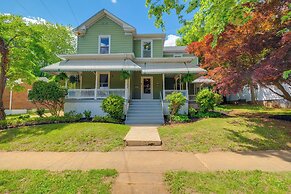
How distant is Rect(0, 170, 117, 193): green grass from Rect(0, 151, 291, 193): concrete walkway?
349 mm

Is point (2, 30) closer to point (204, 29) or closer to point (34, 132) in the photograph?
point (34, 132)

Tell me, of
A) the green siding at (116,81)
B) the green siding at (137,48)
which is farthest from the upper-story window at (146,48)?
the green siding at (116,81)

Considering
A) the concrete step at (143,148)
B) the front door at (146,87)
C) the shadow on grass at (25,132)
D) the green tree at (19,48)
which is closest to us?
the concrete step at (143,148)

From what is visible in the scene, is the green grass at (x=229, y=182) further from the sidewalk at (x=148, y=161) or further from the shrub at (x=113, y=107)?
the shrub at (x=113, y=107)

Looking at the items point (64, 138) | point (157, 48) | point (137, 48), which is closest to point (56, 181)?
point (64, 138)

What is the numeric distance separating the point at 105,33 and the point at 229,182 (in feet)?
53.9

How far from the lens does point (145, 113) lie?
13.5m

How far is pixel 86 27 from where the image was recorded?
17.4 meters

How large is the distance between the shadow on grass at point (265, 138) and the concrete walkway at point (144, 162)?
0.12 m

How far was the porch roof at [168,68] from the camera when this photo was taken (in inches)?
565

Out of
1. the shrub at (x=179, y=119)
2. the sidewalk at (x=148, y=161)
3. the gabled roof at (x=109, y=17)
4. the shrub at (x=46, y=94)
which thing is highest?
the gabled roof at (x=109, y=17)

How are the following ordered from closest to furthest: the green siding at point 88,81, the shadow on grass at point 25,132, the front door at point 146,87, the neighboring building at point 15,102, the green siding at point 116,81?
the shadow on grass at point 25,132
the green siding at point 116,81
the green siding at point 88,81
the front door at point 146,87
the neighboring building at point 15,102

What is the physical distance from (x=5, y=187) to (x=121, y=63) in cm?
1198

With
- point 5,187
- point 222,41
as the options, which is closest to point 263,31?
point 222,41
